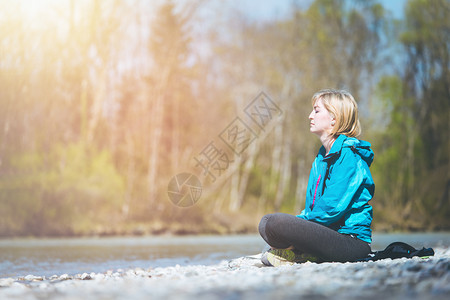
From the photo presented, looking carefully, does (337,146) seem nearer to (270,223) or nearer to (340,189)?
(340,189)

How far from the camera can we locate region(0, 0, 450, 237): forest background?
13.4 meters

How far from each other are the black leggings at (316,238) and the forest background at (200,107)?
33.7 ft

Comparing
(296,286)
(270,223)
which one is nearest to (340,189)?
(270,223)

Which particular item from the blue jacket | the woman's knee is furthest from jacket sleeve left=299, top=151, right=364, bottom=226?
the woman's knee

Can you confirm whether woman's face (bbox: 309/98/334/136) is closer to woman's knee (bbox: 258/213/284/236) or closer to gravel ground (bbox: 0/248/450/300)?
woman's knee (bbox: 258/213/284/236)

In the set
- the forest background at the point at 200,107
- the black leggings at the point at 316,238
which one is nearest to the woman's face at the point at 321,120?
the black leggings at the point at 316,238

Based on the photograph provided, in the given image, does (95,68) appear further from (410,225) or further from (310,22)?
(410,225)

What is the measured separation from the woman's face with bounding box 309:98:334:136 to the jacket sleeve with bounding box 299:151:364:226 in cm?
25

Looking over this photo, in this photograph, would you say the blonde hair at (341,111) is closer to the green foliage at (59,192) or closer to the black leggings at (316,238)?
the black leggings at (316,238)

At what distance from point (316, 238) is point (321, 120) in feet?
2.53

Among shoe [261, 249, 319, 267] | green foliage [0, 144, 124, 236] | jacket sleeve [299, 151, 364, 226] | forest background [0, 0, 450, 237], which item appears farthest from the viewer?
forest background [0, 0, 450, 237]

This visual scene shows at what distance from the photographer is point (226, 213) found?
16203 millimetres

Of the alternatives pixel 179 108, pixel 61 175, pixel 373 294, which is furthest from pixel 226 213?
pixel 373 294

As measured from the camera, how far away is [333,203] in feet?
10.5
